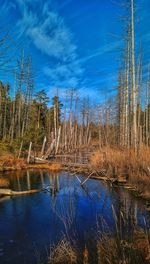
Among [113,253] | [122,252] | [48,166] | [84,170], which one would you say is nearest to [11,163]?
[48,166]

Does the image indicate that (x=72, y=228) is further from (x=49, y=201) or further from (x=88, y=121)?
(x=88, y=121)

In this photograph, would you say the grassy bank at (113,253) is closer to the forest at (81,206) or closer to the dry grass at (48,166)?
the forest at (81,206)

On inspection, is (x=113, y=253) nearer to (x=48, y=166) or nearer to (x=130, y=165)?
(x=130, y=165)

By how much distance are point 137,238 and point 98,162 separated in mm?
8693

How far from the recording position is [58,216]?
6.91m

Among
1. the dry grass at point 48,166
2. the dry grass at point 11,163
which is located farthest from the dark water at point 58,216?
the dry grass at point 48,166

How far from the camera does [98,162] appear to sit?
42.7 feet

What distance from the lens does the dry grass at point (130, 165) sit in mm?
8961

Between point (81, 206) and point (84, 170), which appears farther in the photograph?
point (84, 170)

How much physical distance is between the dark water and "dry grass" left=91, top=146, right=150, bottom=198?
0.66 metres

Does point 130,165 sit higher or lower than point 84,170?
higher

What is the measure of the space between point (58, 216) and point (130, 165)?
15.4 ft

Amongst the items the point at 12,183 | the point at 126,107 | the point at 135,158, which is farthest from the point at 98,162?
the point at 126,107

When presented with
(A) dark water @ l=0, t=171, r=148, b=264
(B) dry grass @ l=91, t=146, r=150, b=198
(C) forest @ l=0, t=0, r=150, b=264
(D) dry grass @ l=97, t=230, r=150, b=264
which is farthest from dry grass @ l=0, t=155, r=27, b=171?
(D) dry grass @ l=97, t=230, r=150, b=264
